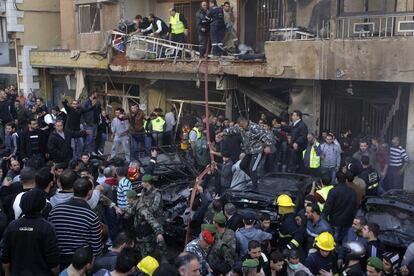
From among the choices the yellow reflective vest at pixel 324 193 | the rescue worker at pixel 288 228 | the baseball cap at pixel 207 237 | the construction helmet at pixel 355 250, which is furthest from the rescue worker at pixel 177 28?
the construction helmet at pixel 355 250

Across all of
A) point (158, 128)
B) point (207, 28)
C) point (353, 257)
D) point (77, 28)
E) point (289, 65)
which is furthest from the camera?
point (77, 28)

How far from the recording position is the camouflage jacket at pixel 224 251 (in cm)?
555

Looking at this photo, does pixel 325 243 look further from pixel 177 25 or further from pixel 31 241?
pixel 177 25

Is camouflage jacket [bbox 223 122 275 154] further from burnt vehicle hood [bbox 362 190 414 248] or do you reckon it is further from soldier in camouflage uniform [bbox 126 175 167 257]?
soldier in camouflage uniform [bbox 126 175 167 257]

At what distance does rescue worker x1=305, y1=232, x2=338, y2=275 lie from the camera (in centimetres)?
542

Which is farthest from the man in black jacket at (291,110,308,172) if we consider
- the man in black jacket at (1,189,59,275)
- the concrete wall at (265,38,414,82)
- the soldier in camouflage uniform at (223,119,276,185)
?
the man in black jacket at (1,189,59,275)

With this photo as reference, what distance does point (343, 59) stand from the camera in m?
10.9

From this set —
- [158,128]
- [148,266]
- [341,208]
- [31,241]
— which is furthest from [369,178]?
[158,128]

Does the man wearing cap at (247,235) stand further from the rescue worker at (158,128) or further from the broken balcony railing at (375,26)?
the rescue worker at (158,128)

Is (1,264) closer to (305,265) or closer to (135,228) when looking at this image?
(135,228)

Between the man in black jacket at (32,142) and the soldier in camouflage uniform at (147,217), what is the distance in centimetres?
426

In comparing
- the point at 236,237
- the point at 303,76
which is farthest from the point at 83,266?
the point at 303,76

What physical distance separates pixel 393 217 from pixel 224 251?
2.68m

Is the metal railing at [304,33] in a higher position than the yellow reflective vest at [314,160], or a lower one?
higher
